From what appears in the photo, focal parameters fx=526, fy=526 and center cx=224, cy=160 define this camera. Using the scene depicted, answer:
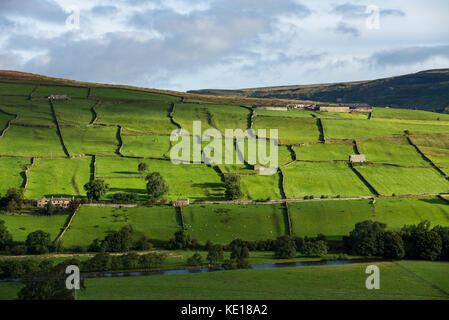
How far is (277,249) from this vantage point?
393ft

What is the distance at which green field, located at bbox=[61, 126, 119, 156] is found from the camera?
587 ft

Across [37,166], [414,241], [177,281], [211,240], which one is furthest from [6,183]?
[414,241]

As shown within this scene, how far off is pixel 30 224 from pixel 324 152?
107m

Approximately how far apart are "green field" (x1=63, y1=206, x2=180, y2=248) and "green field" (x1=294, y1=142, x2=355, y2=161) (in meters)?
66.5

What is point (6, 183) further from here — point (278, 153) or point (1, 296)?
point (278, 153)

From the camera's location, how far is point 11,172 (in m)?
155

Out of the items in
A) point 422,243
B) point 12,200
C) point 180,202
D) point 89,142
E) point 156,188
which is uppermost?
point 89,142

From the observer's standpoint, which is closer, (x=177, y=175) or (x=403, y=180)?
(x=177, y=175)

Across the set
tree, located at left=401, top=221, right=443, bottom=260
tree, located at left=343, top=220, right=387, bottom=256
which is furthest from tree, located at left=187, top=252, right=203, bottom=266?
tree, located at left=401, top=221, right=443, bottom=260

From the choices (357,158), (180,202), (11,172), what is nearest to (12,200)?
(11,172)

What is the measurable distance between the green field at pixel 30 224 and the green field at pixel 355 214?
190 feet

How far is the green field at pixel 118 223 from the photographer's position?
123625mm

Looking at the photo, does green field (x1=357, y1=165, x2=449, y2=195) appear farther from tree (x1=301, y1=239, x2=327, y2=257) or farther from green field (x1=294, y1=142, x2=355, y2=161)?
tree (x1=301, y1=239, x2=327, y2=257)

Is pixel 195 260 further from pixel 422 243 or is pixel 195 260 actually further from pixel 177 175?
pixel 177 175
